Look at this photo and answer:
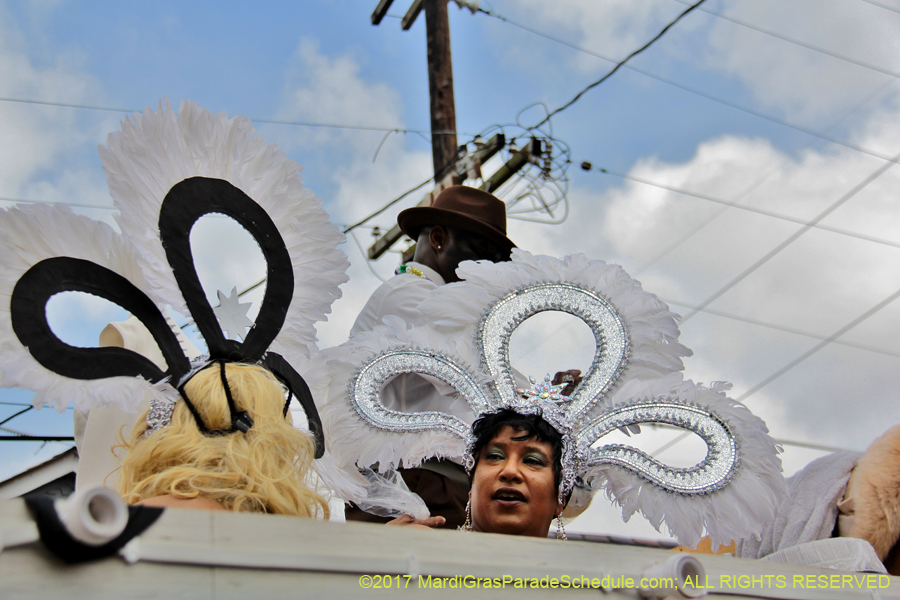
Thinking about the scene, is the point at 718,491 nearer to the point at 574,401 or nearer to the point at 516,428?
the point at 574,401

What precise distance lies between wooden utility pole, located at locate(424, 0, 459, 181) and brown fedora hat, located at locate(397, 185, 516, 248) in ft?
11.5

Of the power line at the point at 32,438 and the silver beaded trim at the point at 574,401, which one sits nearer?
the silver beaded trim at the point at 574,401

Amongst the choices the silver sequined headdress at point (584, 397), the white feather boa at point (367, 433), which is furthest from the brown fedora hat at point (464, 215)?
the white feather boa at point (367, 433)

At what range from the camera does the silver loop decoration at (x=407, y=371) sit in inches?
102

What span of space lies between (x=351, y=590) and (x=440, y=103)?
620cm

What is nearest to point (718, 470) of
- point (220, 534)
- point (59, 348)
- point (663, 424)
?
point (663, 424)

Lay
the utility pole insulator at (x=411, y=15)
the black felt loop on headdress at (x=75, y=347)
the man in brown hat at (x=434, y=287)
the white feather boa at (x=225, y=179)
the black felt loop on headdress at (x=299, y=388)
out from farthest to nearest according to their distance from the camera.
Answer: the utility pole insulator at (x=411, y=15) < the man in brown hat at (x=434, y=287) < the black felt loop on headdress at (x=299, y=388) < the white feather boa at (x=225, y=179) < the black felt loop on headdress at (x=75, y=347)

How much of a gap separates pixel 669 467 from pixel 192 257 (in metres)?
1.49

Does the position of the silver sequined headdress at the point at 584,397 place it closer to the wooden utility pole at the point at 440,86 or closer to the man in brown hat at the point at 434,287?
the man in brown hat at the point at 434,287

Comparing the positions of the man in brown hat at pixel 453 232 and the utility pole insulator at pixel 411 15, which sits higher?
the utility pole insulator at pixel 411 15

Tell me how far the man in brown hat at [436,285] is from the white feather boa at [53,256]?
92 centimetres

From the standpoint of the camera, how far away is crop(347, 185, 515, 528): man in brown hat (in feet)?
8.98

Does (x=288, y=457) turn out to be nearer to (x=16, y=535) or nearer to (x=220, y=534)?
(x=220, y=534)

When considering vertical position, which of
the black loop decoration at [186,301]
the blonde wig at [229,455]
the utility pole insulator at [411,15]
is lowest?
the blonde wig at [229,455]
